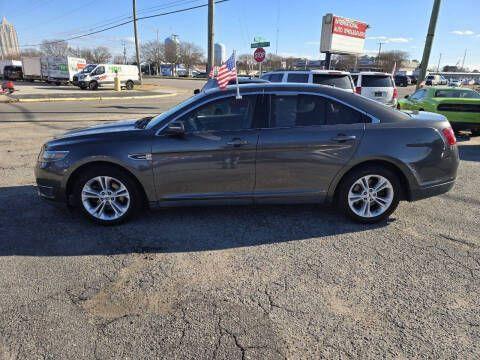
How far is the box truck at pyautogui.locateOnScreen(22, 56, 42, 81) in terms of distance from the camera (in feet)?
133

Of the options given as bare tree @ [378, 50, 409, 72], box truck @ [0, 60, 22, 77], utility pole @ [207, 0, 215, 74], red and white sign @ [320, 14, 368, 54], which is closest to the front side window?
utility pole @ [207, 0, 215, 74]

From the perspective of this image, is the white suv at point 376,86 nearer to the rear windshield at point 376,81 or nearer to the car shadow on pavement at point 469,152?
the rear windshield at point 376,81

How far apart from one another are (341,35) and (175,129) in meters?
26.7

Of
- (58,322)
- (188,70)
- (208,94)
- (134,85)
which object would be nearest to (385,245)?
(208,94)

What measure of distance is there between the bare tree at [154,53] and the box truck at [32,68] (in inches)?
2375

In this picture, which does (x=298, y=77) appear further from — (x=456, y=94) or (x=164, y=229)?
(x=164, y=229)

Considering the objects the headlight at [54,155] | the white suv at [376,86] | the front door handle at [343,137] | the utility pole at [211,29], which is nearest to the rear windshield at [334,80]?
the white suv at [376,86]

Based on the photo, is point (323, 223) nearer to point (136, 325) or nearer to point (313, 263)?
point (313, 263)

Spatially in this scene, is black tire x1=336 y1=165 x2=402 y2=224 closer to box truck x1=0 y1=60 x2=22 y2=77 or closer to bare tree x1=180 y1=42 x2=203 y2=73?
box truck x1=0 y1=60 x2=22 y2=77

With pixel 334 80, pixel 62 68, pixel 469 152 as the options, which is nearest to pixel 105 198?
pixel 334 80

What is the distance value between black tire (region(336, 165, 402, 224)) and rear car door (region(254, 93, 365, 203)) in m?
0.19

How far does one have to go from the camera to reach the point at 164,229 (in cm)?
426

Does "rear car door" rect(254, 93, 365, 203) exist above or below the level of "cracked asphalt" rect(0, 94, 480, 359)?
above

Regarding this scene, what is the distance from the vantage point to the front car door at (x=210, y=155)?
4.09 m
